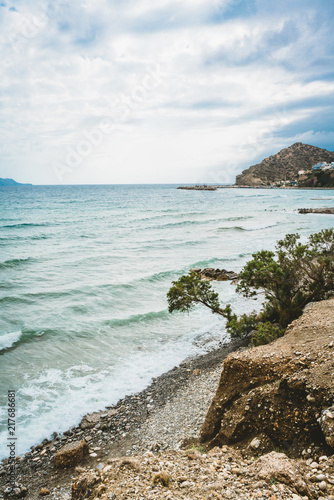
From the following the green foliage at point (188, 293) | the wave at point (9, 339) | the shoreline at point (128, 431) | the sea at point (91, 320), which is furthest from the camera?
the wave at point (9, 339)

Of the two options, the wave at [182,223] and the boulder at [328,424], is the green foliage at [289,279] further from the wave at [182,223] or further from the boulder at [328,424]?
the wave at [182,223]

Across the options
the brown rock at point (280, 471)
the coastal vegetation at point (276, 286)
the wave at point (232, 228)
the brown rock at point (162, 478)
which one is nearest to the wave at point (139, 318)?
the coastal vegetation at point (276, 286)

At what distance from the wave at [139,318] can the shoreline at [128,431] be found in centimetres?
585

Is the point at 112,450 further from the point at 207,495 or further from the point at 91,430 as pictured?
the point at 207,495

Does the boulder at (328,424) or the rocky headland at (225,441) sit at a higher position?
the boulder at (328,424)

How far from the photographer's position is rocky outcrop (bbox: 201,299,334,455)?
5.48 meters

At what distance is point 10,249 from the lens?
108 ft

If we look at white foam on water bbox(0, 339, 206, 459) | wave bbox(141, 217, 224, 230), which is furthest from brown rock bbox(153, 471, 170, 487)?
wave bbox(141, 217, 224, 230)

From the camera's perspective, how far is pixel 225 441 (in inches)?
252

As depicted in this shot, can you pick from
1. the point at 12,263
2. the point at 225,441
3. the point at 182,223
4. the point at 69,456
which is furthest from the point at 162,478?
the point at 182,223

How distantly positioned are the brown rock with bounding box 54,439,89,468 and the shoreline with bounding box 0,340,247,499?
166 mm

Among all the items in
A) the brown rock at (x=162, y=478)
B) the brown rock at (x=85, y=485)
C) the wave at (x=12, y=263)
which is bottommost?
the brown rock at (x=85, y=485)

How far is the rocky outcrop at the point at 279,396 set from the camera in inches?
216

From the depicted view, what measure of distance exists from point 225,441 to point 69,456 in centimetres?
444
